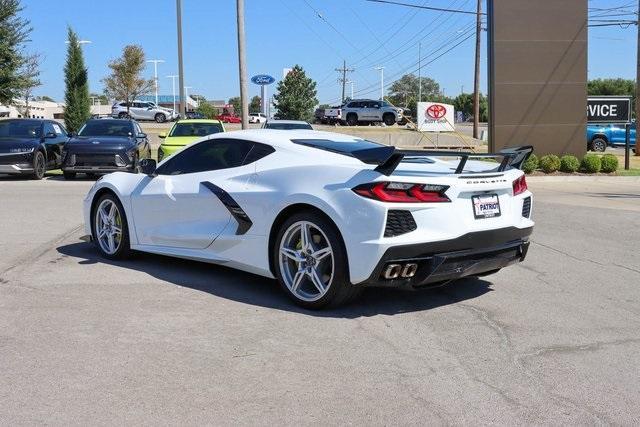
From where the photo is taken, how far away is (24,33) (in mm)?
26141

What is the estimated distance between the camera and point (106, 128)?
57.5ft

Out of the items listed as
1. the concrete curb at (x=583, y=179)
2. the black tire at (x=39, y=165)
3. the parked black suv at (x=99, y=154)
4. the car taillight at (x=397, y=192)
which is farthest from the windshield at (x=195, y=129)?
the car taillight at (x=397, y=192)

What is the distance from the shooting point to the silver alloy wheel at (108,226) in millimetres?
7016

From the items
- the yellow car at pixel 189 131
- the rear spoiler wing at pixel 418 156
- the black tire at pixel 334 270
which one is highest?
the yellow car at pixel 189 131

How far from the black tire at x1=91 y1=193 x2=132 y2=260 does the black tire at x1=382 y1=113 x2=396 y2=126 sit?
4419 cm

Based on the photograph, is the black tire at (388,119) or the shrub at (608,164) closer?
the shrub at (608,164)

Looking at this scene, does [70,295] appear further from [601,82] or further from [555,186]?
[601,82]

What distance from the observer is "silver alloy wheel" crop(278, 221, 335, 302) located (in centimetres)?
513

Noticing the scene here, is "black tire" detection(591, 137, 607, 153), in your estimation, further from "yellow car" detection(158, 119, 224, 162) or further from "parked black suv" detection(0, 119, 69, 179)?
"parked black suv" detection(0, 119, 69, 179)

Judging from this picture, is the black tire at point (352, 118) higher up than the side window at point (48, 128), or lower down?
higher up

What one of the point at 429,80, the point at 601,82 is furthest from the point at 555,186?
the point at 429,80

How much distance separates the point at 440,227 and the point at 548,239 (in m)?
4.36

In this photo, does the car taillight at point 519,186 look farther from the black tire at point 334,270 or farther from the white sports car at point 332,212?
the black tire at point 334,270

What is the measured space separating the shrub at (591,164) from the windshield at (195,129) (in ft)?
35.5
